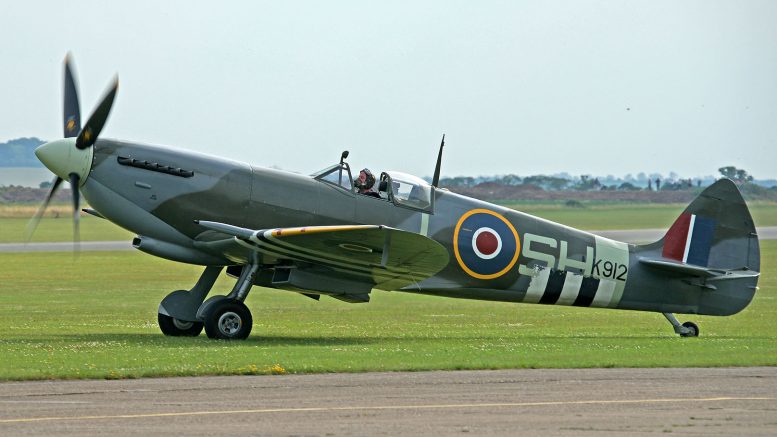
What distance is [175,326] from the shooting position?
1677cm

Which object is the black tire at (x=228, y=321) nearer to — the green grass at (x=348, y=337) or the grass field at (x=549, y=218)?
the green grass at (x=348, y=337)

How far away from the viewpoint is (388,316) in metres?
22.6

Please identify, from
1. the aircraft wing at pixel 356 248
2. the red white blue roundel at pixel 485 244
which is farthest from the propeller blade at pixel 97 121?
the red white blue roundel at pixel 485 244

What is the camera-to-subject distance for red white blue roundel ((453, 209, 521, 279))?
17.2 m

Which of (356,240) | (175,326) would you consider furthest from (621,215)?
(356,240)

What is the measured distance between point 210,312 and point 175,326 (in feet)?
3.99

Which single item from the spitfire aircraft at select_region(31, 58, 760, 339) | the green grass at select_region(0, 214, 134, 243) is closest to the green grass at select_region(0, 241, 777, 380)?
the spitfire aircraft at select_region(31, 58, 760, 339)

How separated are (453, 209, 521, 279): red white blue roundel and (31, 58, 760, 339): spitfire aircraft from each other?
14mm

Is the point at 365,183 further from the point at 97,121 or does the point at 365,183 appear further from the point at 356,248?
the point at 97,121

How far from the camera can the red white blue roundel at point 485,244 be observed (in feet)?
56.6

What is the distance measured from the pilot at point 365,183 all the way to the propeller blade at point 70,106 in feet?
12.2

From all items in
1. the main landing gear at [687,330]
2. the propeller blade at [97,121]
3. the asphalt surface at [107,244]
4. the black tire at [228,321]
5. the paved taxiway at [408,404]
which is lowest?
the asphalt surface at [107,244]

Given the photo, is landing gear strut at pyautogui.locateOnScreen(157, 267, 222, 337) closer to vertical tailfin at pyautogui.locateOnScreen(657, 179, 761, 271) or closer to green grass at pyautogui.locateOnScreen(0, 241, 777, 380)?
green grass at pyautogui.locateOnScreen(0, 241, 777, 380)

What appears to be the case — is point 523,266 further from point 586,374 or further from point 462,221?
point 586,374
